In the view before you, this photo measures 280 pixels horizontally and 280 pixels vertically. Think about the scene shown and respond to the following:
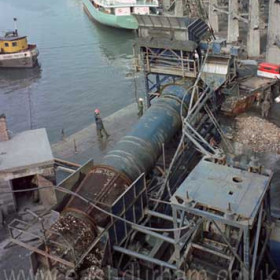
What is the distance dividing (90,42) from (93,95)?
2716 centimetres

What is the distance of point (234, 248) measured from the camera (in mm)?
13531

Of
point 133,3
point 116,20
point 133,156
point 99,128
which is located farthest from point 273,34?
point 116,20

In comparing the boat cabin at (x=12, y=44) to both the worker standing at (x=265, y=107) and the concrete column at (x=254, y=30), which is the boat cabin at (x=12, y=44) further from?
the worker standing at (x=265, y=107)

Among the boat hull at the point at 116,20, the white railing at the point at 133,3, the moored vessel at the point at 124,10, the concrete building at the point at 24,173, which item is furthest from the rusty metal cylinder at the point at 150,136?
the white railing at the point at 133,3

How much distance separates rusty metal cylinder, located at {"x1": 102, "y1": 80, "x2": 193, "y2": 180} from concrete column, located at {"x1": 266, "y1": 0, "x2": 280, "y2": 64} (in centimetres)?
1927

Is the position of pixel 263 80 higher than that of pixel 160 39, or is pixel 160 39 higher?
pixel 160 39

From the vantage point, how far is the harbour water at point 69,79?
40.6 meters

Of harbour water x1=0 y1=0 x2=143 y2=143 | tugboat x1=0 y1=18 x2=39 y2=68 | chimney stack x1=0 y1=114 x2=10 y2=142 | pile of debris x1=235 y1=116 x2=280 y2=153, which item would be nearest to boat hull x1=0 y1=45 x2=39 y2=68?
tugboat x1=0 y1=18 x2=39 y2=68

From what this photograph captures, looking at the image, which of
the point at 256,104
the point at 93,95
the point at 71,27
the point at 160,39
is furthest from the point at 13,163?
the point at 71,27

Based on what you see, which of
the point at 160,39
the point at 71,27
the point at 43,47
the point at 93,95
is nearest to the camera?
the point at 160,39

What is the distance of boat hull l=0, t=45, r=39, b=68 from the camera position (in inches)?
2192

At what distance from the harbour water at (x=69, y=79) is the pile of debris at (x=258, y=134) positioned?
46.7ft

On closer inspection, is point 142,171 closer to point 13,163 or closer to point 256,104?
point 13,163

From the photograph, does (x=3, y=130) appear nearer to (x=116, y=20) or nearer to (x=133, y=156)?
(x=133, y=156)
